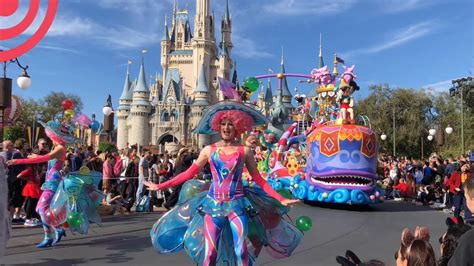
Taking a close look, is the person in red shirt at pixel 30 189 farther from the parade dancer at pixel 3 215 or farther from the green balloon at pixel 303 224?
the green balloon at pixel 303 224

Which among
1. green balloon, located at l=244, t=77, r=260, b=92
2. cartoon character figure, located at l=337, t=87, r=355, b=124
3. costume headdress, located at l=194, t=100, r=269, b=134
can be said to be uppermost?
green balloon, located at l=244, t=77, r=260, b=92

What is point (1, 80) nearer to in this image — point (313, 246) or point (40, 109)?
point (313, 246)

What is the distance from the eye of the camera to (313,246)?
7.00 metres

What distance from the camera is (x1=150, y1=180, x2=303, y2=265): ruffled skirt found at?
4152 mm

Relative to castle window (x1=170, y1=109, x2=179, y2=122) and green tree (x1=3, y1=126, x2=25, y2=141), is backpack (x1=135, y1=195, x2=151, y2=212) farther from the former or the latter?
castle window (x1=170, y1=109, x2=179, y2=122)

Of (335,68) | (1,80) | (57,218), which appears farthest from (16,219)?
(335,68)

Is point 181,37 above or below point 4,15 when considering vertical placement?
above

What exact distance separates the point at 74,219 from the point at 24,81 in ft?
19.2

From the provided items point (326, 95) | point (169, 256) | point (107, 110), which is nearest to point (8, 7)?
point (169, 256)

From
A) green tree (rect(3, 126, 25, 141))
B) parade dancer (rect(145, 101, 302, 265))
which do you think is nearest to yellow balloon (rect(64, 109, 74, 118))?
parade dancer (rect(145, 101, 302, 265))

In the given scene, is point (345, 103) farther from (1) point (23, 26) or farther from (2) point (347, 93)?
(1) point (23, 26)

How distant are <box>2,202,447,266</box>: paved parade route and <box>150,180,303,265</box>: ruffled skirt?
1.41 metres

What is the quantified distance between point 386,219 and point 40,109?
59610mm

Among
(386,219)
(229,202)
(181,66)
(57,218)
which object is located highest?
(181,66)
